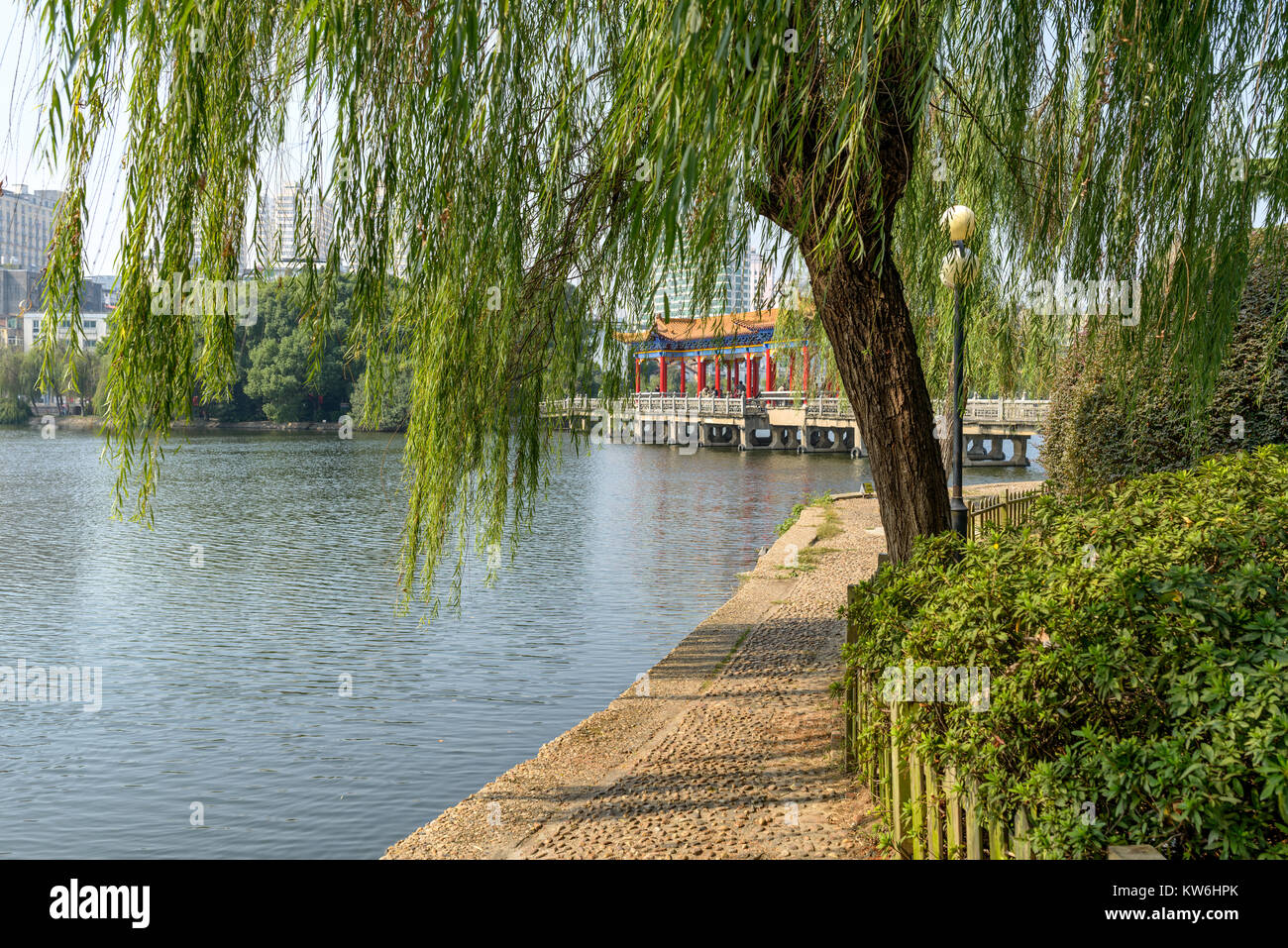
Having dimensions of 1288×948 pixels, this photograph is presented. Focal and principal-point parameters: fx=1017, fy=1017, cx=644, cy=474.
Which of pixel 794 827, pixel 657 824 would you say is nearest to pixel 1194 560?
pixel 794 827

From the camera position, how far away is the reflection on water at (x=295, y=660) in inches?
290

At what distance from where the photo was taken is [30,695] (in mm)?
10141

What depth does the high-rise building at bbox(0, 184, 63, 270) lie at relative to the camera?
418 cm

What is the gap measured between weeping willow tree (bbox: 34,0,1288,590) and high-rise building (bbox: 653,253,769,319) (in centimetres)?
21

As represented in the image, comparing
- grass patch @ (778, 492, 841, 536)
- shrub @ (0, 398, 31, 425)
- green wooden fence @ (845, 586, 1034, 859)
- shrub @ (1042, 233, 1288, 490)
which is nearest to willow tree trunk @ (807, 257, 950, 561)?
green wooden fence @ (845, 586, 1034, 859)

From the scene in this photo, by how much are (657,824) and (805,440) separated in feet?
155

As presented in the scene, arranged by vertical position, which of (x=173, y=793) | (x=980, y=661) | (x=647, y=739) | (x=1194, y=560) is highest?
(x=1194, y=560)

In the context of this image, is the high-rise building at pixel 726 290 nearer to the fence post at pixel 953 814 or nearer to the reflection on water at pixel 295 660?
the reflection on water at pixel 295 660

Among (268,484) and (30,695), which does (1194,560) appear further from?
(268,484)

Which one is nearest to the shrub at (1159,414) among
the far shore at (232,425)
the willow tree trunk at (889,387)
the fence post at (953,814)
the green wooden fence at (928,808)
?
the willow tree trunk at (889,387)

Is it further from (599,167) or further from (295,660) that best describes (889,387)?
(295,660)

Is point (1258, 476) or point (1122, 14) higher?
point (1122, 14)

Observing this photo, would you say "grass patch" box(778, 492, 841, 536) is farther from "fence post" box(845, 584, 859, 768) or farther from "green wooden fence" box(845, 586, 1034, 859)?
"green wooden fence" box(845, 586, 1034, 859)
